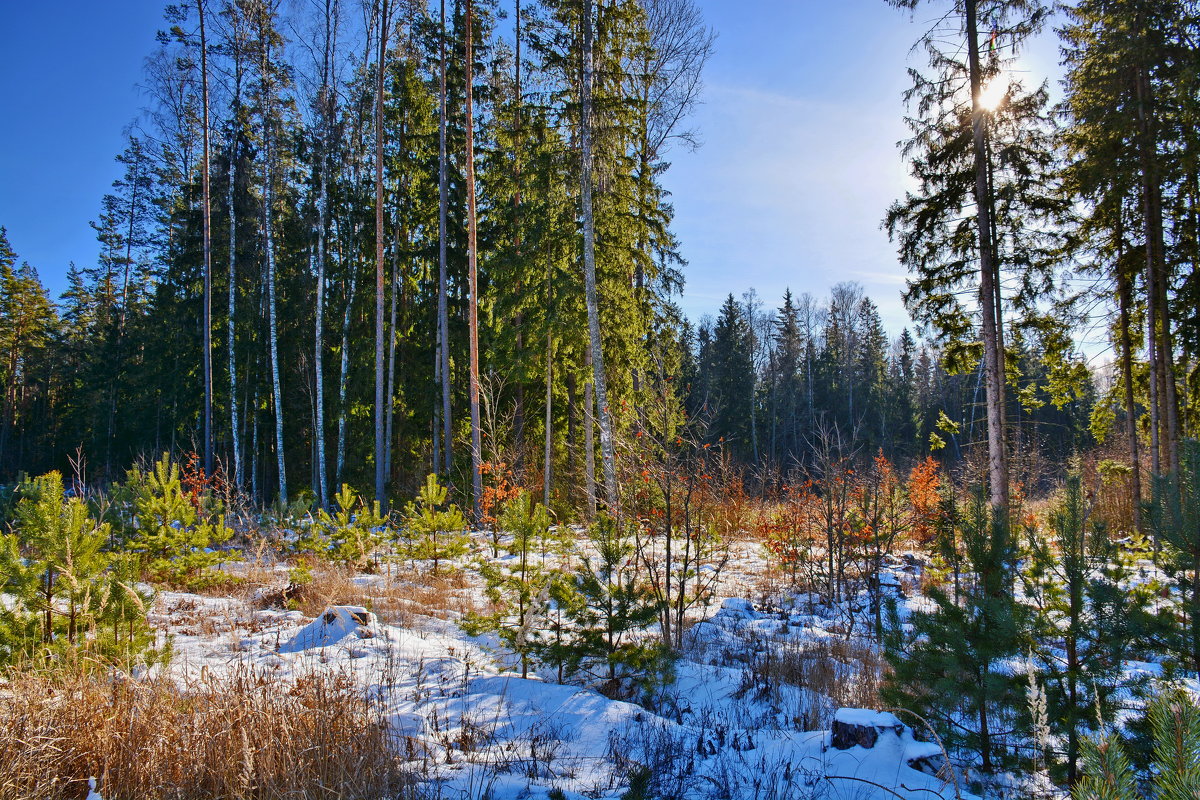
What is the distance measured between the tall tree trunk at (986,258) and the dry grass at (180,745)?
11.6m

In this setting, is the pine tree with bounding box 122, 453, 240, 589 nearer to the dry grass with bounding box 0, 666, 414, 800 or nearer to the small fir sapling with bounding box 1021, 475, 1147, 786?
the dry grass with bounding box 0, 666, 414, 800

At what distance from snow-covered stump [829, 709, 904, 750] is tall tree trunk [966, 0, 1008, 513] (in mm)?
9101

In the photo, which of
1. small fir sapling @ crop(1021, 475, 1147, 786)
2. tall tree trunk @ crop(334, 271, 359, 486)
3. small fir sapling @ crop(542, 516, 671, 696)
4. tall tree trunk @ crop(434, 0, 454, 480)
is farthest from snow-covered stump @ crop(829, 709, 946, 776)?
tall tree trunk @ crop(334, 271, 359, 486)

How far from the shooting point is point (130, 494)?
32.1ft

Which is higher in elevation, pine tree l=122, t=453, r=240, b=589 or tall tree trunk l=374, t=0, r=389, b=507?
tall tree trunk l=374, t=0, r=389, b=507

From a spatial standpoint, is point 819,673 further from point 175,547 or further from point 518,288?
point 518,288

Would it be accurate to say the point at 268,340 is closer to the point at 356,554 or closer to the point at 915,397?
the point at 356,554

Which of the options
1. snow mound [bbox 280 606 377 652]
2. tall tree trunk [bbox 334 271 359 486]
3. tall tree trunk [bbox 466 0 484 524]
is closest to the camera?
snow mound [bbox 280 606 377 652]

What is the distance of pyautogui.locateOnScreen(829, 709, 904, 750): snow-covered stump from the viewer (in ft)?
10.8

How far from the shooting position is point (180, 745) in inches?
102

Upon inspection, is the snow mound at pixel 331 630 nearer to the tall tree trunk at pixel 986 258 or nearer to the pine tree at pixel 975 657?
the pine tree at pixel 975 657

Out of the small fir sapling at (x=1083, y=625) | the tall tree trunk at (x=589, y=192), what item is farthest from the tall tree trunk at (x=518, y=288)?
the small fir sapling at (x=1083, y=625)

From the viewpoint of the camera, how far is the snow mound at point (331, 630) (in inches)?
184

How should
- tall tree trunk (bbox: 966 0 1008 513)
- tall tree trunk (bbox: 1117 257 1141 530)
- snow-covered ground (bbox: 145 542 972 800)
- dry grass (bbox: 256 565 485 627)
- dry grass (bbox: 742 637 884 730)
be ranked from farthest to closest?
tall tree trunk (bbox: 1117 257 1141 530) → tall tree trunk (bbox: 966 0 1008 513) → dry grass (bbox: 256 565 485 627) → dry grass (bbox: 742 637 884 730) → snow-covered ground (bbox: 145 542 972 800)
